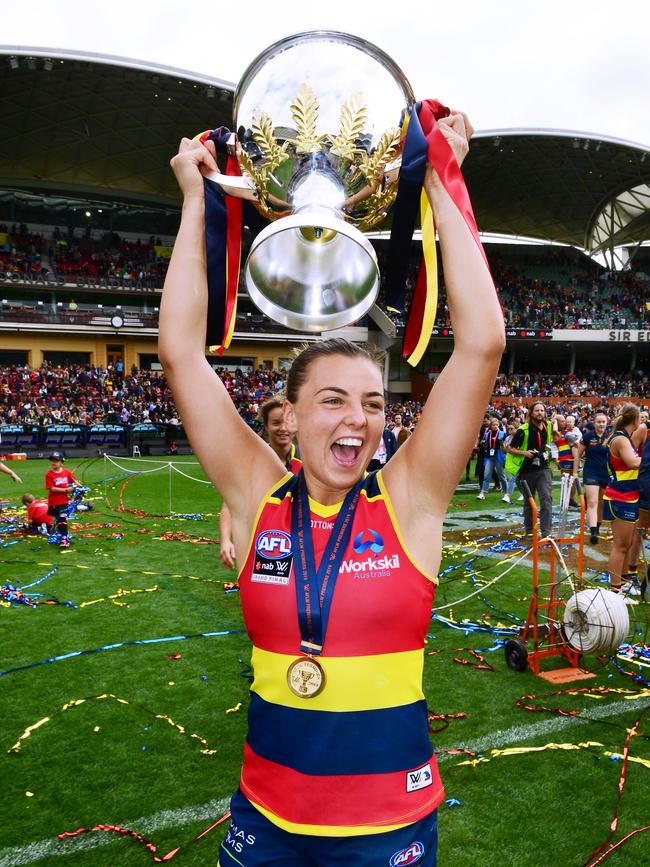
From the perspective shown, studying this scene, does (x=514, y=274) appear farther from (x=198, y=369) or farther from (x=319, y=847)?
(x=319, y=847)

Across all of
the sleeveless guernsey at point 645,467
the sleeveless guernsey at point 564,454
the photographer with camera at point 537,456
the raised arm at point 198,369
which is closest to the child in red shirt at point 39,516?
the photographer with camera at point 537,456

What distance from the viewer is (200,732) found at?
175 inches

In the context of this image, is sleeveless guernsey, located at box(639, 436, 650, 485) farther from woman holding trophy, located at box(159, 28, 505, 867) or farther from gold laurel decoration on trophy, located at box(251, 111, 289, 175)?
gold laurel decoration on trophy, located at box(251, 111, 289, 175)

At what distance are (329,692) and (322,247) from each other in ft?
3.87

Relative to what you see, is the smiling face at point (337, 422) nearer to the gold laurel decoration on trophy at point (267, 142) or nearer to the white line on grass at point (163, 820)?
the gold laurel decoration on trophy at point (267, 142)

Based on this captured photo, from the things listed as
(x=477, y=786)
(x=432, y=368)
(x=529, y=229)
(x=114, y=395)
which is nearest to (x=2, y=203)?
(x=114, y=395)

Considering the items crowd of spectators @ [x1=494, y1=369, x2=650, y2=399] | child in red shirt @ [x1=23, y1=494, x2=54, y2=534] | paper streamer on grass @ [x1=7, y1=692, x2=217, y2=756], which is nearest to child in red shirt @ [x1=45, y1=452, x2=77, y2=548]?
child in red shirt @ [x1=23, y1=494, x2=54, y2=534]

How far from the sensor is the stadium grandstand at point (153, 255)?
29891 millimetres

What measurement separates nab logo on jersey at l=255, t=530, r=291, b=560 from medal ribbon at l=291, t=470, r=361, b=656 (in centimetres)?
2

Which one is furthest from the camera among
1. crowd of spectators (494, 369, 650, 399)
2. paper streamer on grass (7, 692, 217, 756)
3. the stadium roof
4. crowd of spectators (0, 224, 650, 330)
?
crowd of spectators (0, 224, 650, 330)

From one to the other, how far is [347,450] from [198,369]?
486 millimetres

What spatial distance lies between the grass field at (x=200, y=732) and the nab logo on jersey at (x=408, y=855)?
1899 mm

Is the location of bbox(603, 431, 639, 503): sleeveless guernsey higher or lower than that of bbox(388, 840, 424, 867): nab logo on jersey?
higher

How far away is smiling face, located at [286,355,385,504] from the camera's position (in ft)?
5.85
